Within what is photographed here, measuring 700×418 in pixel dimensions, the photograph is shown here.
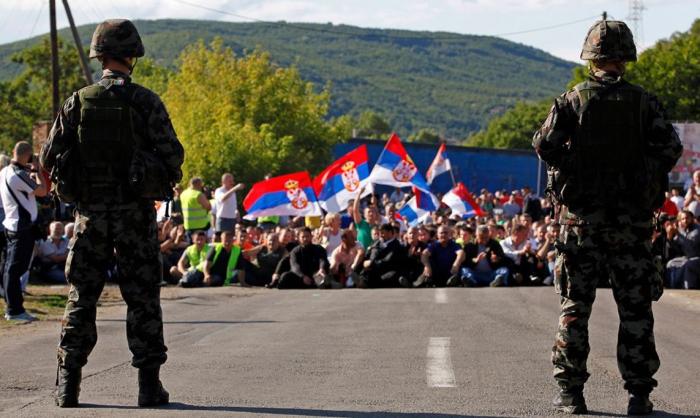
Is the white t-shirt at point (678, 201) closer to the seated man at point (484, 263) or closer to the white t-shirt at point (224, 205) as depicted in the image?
the seated man at point (484, 263)

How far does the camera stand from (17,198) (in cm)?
1516

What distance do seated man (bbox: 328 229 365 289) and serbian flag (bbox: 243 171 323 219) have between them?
439cm

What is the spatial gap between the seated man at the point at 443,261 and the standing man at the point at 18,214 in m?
9.87

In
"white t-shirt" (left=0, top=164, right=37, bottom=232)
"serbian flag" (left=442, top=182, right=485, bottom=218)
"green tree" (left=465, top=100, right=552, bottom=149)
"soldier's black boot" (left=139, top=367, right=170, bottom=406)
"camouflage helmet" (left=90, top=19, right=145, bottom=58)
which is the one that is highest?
"camouflage helmet" (left=90, top=19, right=145, bottom=58)

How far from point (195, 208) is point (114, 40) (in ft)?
55.3

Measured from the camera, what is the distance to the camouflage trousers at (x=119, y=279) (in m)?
7.98

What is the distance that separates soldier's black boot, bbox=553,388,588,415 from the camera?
759 cm

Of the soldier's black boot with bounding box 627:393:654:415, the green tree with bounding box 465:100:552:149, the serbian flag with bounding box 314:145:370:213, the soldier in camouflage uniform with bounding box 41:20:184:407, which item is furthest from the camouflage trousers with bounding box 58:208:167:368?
the green tree with bounding box 465:100:552:149

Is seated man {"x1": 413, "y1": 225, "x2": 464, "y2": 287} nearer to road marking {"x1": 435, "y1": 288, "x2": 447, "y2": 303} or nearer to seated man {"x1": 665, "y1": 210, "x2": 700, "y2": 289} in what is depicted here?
→ road marking {"x1": 435, "y1": 288, "x2": 447, "y2": 303}

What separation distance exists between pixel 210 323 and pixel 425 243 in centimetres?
972

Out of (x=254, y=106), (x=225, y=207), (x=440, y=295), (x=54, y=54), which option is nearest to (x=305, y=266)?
(x=225, y=207)

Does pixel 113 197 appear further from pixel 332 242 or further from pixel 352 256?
pixel 332 242

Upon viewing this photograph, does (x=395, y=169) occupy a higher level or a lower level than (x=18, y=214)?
lower

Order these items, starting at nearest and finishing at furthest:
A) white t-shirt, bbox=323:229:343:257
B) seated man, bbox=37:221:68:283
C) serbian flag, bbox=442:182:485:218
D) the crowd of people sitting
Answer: seated man, bbox=37:221:68:283
the crowd of people sitting
white t-shirt, bbox=323:229:343:257
serbian flag, bbox=442:182:485:218
